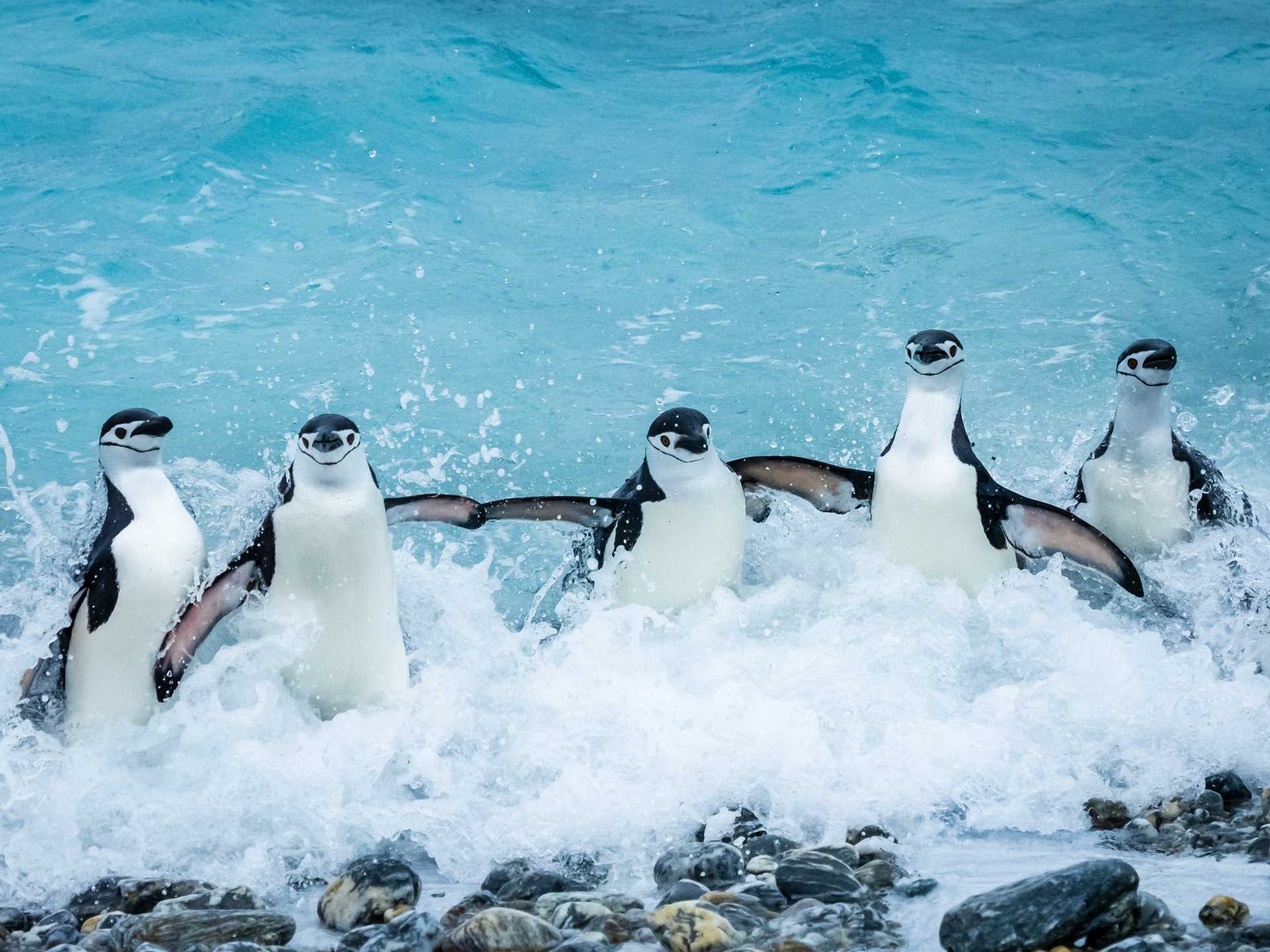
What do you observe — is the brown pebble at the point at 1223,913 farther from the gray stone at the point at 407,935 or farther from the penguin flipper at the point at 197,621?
the penguin flipper at the point at 197,621

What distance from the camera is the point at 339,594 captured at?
13.6 ft

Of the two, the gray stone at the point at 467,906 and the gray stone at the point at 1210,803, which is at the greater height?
the gray stone at the point at 1210,803

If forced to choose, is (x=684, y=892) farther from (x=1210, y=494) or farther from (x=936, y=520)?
(x=1210, y=494)

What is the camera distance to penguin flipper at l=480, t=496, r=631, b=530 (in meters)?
4.67

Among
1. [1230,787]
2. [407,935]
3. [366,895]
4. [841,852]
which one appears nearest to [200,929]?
[366,895]

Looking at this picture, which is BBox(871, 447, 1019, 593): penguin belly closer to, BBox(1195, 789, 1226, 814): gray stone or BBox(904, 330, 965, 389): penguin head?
BBox(904, 330, 965, 389): penguin head

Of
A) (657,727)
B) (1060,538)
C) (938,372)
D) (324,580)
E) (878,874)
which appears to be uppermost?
(938,372)

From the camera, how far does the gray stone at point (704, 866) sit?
3.23 meters

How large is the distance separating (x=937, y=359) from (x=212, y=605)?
8.16ft

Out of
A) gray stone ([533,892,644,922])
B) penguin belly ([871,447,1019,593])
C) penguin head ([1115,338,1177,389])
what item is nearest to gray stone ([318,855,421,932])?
gray stone ([533,892,644,922])

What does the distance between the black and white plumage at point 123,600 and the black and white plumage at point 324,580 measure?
90mm

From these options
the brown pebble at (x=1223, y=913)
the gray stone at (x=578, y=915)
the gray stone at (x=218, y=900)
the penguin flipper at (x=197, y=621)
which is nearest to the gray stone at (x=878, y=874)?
the gray stone at (x=578, y=915)

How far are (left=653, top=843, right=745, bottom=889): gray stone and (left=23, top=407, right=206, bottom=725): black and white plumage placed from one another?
5.72 feet

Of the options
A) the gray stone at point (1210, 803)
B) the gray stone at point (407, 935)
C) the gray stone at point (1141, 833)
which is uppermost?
the gray stone at point (1210, 803)
